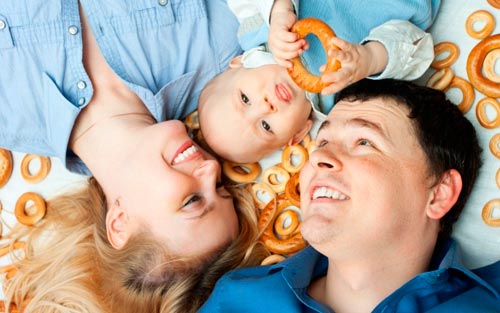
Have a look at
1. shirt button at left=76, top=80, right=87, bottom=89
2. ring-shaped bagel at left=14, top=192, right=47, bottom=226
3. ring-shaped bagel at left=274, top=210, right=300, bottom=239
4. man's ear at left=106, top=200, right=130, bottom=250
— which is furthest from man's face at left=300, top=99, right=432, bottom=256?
ring-shaped bagel at left=14, top=192, right=47, bottom=226

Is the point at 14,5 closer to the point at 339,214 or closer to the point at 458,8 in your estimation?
the point at 339,214

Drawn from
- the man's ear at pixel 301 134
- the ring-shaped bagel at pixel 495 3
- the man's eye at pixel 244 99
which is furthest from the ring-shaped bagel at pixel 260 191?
the ring-shaped bagel at pixel 495 3

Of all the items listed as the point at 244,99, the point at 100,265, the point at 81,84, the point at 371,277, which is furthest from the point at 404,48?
the point at 100,265

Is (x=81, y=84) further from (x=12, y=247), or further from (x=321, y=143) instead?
(x=321, y=143)

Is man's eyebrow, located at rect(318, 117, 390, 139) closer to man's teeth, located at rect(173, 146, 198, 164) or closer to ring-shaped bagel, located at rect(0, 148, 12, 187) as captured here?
man's teeth, located at rect(173, 146, 198, 164)

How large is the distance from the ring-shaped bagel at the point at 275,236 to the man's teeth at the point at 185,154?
0.84 ft

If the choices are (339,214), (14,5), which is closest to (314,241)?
(339,214)

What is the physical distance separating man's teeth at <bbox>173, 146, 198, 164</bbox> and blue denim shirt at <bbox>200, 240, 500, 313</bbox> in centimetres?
29

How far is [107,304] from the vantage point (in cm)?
158

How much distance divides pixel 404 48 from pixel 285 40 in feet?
0.89

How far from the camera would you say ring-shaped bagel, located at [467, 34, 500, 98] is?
1.49m

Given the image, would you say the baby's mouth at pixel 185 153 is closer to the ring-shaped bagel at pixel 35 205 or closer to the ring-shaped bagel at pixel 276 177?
the ring-shaped bagel at pixel 276 177

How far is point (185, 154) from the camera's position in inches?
60.7

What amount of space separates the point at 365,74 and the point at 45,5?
0.80 meters
